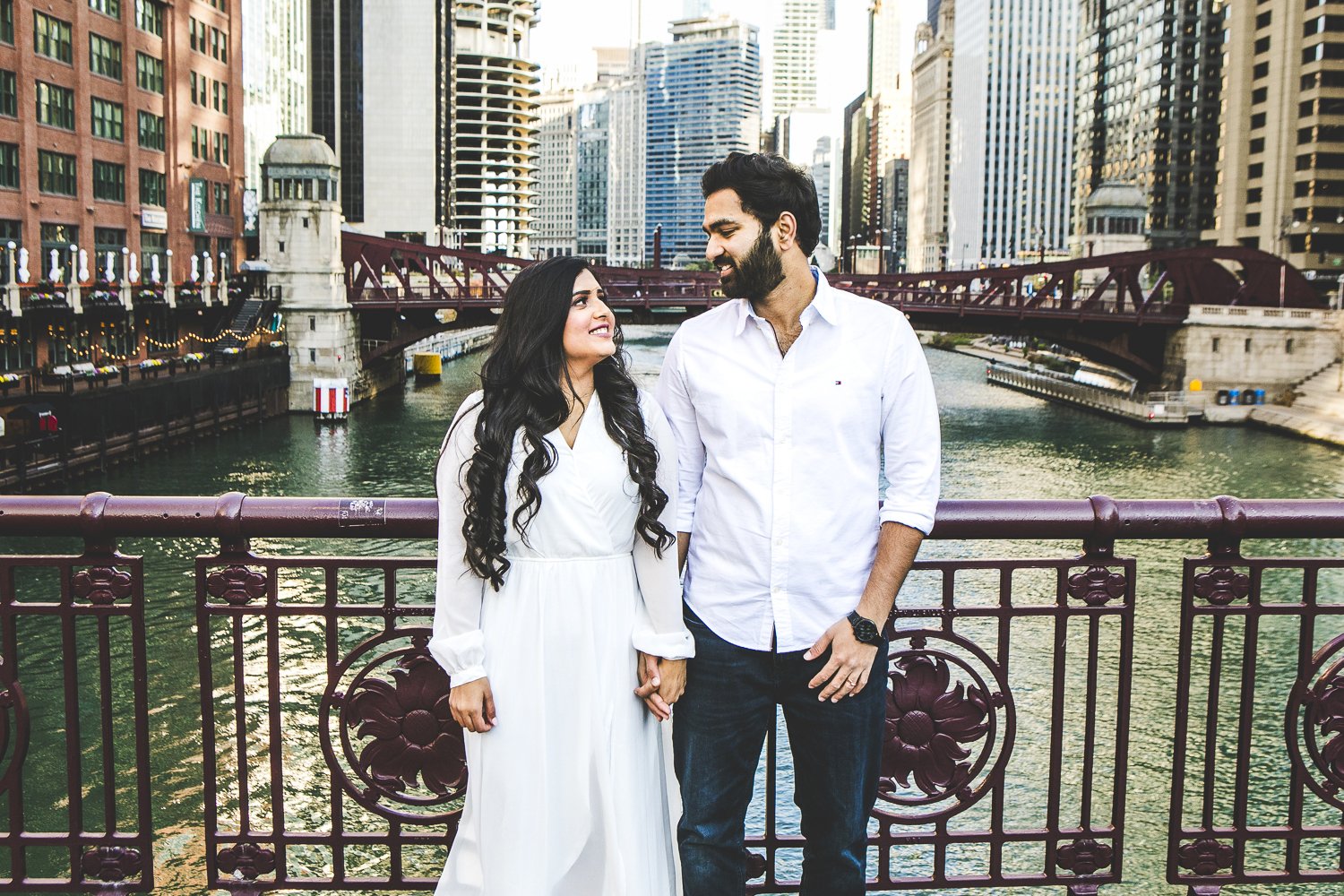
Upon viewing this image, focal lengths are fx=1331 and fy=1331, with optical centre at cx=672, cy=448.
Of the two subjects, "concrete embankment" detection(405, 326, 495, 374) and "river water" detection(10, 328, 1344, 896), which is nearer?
"river water" detection(10, 328, 1344, 896)

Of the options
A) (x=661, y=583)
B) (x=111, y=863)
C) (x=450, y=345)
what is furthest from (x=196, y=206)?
(x=661, y=583)

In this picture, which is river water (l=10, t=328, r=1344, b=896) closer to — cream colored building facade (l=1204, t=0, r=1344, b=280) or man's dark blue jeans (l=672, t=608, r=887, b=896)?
man's dark blue jeans (l=672, t=608, r=887, b=896)

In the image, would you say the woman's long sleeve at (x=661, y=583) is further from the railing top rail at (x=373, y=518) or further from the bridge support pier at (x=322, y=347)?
the bridge support pier at (x=322, y=347)

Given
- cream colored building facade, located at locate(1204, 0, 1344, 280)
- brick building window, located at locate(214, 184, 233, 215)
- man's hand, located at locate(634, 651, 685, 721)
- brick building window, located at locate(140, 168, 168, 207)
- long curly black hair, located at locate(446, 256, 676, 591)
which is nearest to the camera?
long curly black hair, located at locate(446, 256, 676, 591)

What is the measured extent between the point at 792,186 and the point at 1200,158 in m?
120

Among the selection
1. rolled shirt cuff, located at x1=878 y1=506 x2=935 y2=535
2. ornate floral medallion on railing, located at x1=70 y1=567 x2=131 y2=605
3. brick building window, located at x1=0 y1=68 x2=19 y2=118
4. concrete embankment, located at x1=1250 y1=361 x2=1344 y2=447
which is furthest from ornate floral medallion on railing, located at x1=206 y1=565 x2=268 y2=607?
concrete embankment, located at x1=1250 y1=361 x2=1344 y2=447

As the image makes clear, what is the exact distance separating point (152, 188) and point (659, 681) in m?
55.9

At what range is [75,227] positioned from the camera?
47344 millimetres

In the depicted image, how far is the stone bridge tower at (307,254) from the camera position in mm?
59500

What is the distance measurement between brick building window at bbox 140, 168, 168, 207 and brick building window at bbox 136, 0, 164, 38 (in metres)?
A: 5.60

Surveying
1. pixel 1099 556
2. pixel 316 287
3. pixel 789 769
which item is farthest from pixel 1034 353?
pixel 1099 556

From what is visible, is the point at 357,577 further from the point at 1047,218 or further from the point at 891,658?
the point at 1047,218

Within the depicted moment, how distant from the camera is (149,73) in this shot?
53.6 m

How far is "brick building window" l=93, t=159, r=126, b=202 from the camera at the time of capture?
49188mm
